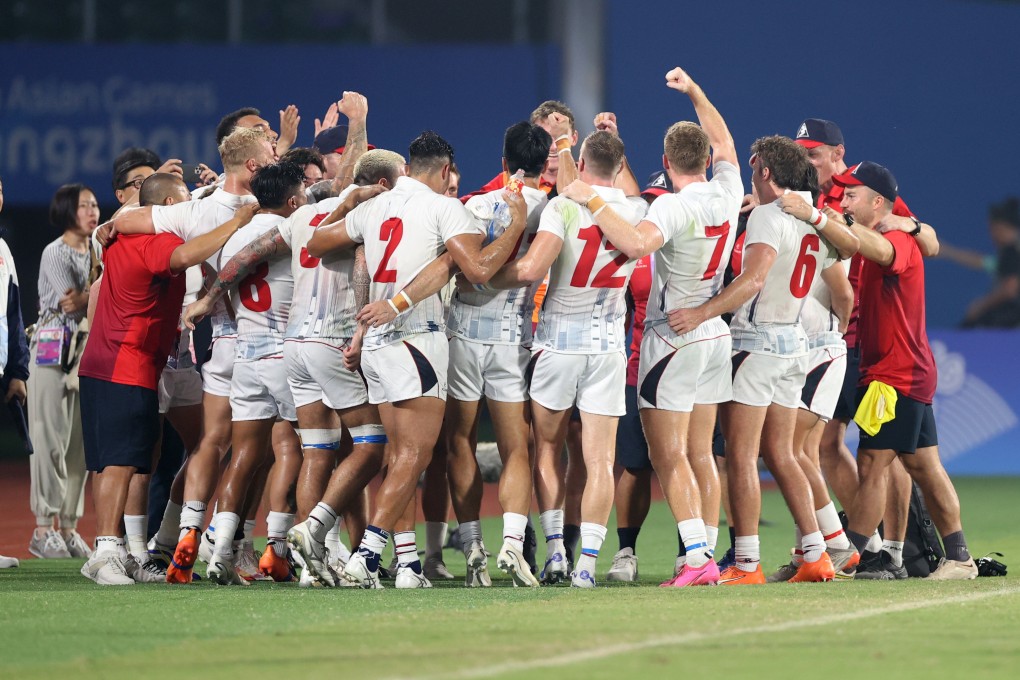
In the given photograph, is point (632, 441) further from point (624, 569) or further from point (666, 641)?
point (666, 641)

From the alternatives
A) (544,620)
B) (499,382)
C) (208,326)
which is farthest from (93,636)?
(208,326)

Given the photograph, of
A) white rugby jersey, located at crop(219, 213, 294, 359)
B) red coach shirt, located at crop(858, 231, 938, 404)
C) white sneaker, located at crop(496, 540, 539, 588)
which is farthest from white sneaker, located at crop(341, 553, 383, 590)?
red coach shirt, located at crop(858, 231, 938, 404)

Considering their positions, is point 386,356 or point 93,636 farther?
point 386,356

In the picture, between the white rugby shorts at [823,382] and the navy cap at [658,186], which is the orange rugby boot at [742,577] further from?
the navy cap at [658,186]

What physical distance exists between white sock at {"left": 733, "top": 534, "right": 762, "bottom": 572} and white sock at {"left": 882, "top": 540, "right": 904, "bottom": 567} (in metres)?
1.08

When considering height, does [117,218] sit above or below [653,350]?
above

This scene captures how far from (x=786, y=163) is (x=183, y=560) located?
411 centimetres

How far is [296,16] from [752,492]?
44.9 feet

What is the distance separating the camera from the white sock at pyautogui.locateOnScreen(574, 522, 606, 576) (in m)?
7.86

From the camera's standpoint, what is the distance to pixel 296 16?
20031 millimetres

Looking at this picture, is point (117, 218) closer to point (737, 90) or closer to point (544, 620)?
point (544, 620)

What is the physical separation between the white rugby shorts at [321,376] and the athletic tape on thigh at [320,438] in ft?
0.56

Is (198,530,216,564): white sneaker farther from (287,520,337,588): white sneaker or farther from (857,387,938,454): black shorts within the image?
(857,387,938,454): black shorts

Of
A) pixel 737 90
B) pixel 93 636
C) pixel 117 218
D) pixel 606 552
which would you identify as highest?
pixel 737 90
